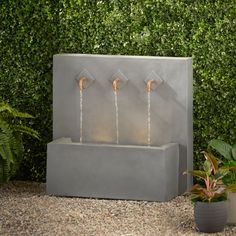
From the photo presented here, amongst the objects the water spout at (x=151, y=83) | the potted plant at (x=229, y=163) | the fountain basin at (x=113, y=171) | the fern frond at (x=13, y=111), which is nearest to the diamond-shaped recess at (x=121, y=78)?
the water spout at (x=151, y=83)

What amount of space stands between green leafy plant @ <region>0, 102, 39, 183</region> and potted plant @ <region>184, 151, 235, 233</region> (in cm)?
160

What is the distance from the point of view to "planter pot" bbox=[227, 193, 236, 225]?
20.3 ft

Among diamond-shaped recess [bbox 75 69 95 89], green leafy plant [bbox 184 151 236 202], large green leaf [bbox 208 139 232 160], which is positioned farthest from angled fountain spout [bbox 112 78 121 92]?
green leafy plant [bbox 184 151 236 202]

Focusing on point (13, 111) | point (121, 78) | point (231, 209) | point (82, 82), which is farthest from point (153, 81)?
point (231, 209)

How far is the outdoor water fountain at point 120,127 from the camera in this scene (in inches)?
268

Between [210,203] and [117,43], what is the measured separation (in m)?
1.77

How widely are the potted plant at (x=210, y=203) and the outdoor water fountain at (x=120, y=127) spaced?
674 mm

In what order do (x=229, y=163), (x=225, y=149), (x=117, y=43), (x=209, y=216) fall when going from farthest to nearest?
(x=117, y=43) → (x=225, y=149) → (x=229, y=163) → (x=209, y=216)

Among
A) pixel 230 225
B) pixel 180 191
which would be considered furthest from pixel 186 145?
pixel 230 225

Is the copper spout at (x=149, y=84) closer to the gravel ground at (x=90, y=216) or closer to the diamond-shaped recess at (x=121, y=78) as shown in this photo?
the diamond-shaped recess at (x=121, y=78)

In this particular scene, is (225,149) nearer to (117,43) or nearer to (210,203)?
(210,203)

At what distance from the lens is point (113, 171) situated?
685cm

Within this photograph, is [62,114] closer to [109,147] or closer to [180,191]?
[109,147]

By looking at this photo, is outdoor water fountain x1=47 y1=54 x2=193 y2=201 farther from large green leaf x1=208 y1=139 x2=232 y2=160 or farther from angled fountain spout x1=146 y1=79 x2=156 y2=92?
large green leaf x1=208 y1=139 x2=232 y2=160
